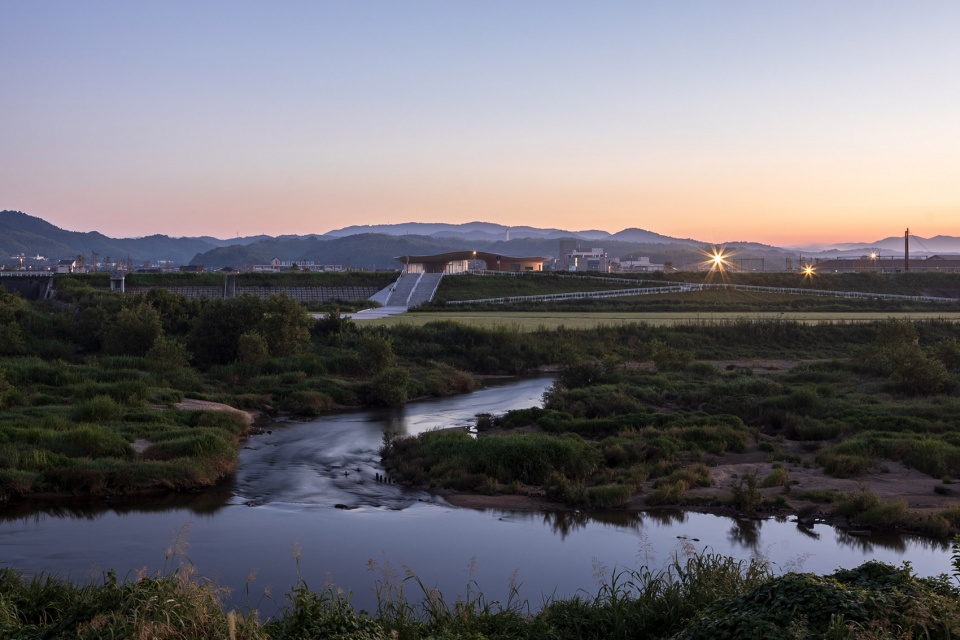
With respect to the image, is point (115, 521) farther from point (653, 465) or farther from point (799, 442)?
point (799, 442)

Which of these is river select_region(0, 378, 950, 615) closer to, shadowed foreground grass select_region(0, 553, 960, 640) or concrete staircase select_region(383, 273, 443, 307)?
shadowed foreground grass select_region(0, 553, 960, 640)

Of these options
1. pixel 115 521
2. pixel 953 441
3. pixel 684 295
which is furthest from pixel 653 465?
pixel 684 295

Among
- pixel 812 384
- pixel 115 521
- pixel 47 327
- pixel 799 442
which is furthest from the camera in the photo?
pixel 47 327

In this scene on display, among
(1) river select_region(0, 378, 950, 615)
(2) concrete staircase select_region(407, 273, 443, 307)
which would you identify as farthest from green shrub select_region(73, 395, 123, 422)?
(2) concrete staircase select_region(407, 273, 443, 307)

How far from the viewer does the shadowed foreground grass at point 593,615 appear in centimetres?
707

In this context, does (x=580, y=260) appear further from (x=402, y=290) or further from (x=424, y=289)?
(x=402, y=290)

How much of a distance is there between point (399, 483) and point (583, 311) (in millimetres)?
43644

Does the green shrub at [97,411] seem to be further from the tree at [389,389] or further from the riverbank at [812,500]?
the riverbank at [812,500]

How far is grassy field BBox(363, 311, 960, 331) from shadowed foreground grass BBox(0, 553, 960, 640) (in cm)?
3733

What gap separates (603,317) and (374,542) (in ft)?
142

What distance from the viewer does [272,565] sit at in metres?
14.0

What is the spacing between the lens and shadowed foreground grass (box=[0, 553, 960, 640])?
7.07 meters

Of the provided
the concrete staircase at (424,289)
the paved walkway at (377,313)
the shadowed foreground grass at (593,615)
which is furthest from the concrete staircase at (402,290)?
the shadowed foreground grass at (593,615)

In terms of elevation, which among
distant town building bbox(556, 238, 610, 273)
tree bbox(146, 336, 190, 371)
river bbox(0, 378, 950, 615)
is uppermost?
distant town building bbox(556, 238, 610, 273)
